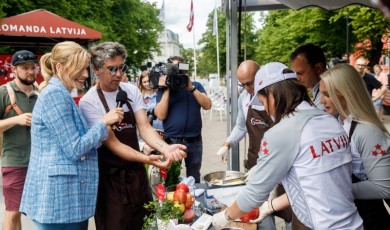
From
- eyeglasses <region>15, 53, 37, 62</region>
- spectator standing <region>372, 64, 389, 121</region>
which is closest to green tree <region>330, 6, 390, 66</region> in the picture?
spectator standing <region>372, 64, 389, 121</region>

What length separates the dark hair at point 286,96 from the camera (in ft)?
5.26

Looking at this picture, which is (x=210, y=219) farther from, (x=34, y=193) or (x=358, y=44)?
(x=358, y=44)

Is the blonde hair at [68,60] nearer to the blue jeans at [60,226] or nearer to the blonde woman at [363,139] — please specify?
the blue jeans at [60,226]

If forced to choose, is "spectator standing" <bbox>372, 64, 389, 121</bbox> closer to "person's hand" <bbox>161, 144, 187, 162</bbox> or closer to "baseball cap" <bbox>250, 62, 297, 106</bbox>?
"person's hand" <bbox>161, 144, 187, 162</bbox>

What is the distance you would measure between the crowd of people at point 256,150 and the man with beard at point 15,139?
129cm

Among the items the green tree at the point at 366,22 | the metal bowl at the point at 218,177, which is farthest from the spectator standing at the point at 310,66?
the green tree at the point at 366,22

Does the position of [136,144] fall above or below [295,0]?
below

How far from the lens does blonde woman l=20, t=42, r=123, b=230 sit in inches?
78.8

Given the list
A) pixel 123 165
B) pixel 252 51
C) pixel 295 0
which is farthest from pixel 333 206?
pixel 252 51

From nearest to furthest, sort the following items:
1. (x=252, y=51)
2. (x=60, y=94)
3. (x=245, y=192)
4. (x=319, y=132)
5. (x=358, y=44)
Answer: (x=319, y=132)
(x=245, y=192)
(x=60, y=94)
(x=358, y=44)
(x=252, y=51)

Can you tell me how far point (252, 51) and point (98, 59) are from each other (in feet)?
148

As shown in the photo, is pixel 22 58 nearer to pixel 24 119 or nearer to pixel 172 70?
pixel 24 119

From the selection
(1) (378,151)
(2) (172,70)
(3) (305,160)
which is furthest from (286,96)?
(2) (172,70)

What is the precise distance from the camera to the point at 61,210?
2041 millimetres
